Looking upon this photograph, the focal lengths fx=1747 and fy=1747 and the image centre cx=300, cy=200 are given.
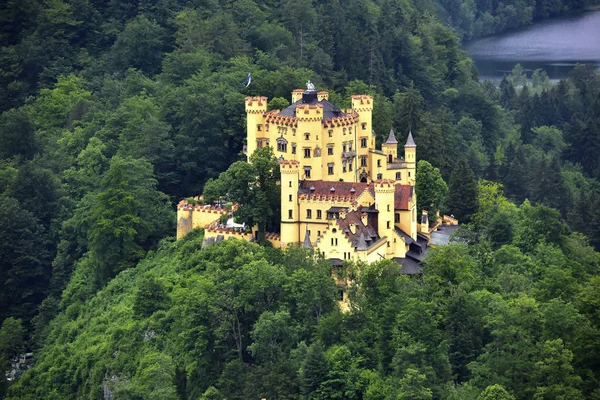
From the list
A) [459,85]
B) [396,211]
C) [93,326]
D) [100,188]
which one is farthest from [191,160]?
[459,85]

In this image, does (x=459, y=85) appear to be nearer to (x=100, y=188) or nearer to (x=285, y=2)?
(x=285, y=2)

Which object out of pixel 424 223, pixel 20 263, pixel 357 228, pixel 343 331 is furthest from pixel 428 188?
pixel 20 263

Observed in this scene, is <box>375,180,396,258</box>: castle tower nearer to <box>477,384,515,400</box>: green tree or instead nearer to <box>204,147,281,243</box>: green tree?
<box>204,147,281,243</box>: green tree

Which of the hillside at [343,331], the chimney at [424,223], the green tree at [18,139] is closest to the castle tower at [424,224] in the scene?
the chimney at [424,223]

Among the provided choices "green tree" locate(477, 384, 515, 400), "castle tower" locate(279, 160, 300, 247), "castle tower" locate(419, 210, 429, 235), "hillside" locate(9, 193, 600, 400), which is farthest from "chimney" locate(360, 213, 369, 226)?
"green tree" locate(477, 384, 515, 400)

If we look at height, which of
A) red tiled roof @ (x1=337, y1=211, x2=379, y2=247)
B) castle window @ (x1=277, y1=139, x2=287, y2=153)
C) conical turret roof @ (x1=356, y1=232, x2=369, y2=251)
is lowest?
conical turret roof @ (x1=356, y1=232, x2=369, y2=251)
